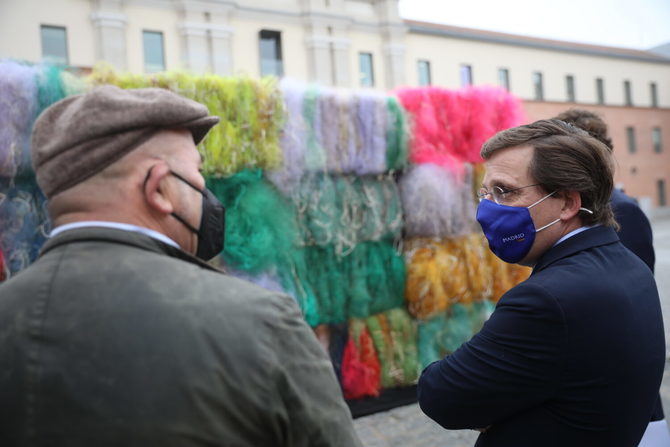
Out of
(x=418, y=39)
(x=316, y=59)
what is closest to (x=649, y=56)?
(x=418, y=39)

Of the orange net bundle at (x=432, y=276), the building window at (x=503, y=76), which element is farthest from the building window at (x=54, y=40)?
the building window at (x=503, y=76)

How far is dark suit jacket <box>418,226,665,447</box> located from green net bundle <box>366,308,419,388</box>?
2599 millimetres

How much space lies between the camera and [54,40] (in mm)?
18297

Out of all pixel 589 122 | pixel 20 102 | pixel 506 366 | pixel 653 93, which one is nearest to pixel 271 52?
pixel 20 102

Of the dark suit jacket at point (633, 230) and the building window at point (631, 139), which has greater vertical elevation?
the building window at point (631, 139)

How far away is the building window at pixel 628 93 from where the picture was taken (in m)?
32.6

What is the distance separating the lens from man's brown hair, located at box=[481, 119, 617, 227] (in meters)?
1.47

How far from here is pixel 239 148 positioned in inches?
131

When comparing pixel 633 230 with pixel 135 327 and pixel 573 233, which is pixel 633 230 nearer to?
pixel 573 233

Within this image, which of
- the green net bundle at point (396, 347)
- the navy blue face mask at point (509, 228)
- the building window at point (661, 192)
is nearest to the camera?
the navy blue face mask at point (509, 228)

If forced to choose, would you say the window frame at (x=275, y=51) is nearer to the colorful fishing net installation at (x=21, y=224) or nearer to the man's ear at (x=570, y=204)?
the colorful fishing net installation at (x=21, y=224)

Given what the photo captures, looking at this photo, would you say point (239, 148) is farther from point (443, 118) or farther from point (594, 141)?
point (594, 141)

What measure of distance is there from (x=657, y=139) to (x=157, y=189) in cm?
3980

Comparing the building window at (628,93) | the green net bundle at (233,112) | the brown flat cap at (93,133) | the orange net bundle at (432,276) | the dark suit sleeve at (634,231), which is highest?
the building window at (628,93)
